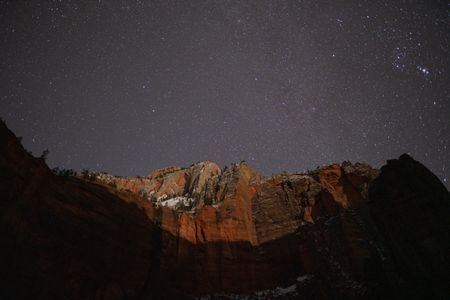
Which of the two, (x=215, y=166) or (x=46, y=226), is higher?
(x=215, y=166)

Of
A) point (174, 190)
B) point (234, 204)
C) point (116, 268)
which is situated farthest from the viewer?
point (174, 190)

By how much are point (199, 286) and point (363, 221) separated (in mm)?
23660

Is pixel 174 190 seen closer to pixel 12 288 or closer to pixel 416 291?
pixel 12 288

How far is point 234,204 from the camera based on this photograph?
46.8m

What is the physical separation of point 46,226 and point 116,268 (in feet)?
27.4

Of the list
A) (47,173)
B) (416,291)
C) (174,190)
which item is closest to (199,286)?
(47,173)

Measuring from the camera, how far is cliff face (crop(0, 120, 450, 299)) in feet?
47.1

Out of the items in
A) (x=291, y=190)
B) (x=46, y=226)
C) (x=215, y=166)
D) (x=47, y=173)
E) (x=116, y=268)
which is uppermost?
(x=215, y=166)

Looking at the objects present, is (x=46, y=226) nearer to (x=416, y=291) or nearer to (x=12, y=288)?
(x=12, y=288)

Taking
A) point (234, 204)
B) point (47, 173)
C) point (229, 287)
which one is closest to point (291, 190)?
point (234, 204)

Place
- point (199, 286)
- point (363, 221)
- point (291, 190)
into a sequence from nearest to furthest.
Answer: 1. point (199, 286)
2. point (363, 221)
3. point (291, 190)

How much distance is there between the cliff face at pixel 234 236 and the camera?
14.4m

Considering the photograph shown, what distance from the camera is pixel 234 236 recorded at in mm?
42750

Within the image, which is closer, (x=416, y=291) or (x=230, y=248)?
(x=416, y=291)
